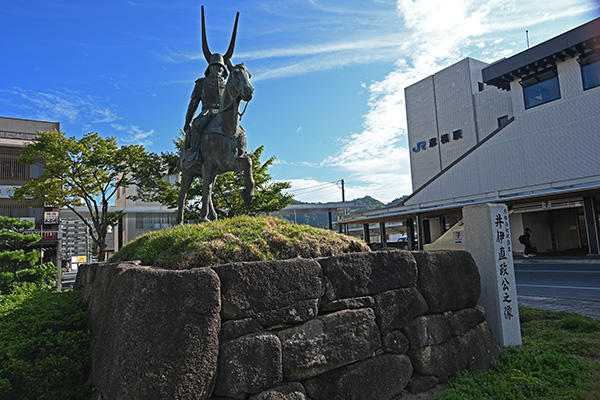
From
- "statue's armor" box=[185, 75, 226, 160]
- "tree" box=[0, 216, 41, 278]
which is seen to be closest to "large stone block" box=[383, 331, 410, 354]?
"statue's armor" box=[185, 75, 226, 160]

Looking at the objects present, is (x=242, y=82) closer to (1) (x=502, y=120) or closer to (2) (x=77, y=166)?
(2) (x=77, y=166)

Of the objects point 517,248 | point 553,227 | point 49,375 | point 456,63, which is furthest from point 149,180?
point 456,63

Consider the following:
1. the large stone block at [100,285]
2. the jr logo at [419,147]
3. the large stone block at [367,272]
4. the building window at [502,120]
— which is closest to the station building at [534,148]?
A: the building window at [502,120]

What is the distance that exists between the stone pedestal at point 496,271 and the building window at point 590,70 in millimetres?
19955

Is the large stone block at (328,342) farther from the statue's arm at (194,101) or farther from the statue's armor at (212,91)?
the statue's arm at (194,101)

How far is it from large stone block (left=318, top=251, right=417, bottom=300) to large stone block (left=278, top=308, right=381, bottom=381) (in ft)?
0.72

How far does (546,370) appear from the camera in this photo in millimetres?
4336

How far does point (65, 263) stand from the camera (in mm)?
38312

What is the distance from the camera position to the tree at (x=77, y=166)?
16969 mm

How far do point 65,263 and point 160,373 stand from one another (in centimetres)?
4302

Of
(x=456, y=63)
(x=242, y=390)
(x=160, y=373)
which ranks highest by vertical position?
(x=456, y=63)

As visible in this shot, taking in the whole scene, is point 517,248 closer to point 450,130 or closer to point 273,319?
point 450,130

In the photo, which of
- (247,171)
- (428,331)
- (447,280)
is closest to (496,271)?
(447,280)

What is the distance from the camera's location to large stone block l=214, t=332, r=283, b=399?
2949mm
